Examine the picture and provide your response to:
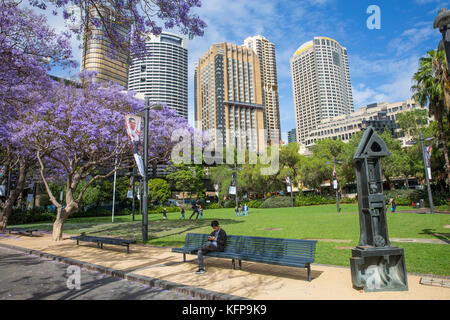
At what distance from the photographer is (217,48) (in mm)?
161375

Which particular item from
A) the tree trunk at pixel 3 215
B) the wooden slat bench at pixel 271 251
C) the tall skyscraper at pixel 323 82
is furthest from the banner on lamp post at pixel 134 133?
the tall skyscraper at pixel 323 82

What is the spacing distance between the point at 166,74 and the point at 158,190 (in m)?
129

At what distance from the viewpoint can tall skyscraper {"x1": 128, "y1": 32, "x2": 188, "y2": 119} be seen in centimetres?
15825

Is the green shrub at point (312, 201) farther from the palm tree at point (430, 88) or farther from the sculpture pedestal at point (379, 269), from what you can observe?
the sculpture pedestal at point (379, 269)

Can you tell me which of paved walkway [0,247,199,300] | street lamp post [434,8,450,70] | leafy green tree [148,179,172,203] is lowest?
paved walkway [0,247,199,300]

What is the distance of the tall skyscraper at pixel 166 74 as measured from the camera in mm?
158250

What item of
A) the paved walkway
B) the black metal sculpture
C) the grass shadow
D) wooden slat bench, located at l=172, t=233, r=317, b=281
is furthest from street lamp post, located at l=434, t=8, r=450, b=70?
the grass shadow

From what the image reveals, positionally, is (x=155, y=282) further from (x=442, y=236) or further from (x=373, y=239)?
(x=442, y=236)

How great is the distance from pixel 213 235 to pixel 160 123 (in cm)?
1251

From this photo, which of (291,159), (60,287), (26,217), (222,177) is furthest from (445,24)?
(222,177)

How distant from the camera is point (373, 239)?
593 cm

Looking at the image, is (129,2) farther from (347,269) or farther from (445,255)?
(445,255)

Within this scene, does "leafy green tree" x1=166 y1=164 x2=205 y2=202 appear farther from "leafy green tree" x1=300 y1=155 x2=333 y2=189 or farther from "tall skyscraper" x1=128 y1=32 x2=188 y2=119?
"tall skyscraper" x1=128 y1=32 x2=188 y2=119

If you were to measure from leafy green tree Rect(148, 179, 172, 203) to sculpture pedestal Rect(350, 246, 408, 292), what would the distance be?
4892cm
